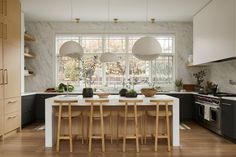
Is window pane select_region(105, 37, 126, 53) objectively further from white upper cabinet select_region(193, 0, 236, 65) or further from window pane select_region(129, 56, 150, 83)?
white upper cabinet select_region(193, 0, 236, 65)

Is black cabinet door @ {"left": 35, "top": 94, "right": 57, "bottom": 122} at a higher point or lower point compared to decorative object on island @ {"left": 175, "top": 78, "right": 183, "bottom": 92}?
lower

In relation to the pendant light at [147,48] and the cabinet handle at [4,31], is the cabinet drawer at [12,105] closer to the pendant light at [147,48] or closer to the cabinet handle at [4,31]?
the cabinet handle at [4,31]

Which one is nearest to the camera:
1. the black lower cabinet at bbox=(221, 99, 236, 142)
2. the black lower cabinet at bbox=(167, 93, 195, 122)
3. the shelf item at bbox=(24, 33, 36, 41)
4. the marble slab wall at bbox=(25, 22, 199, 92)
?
the black lower cabinet at bbox=(221, 99, 236, 142)

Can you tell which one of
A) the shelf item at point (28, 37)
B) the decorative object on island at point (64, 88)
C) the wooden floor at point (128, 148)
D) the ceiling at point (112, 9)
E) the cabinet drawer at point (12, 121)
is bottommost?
the wooden floor at point (128, 148)

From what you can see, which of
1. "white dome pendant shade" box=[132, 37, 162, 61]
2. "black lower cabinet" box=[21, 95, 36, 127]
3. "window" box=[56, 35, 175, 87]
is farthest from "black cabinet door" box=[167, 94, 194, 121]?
"black lower cabinet" box=[21, 95, 36, 127]

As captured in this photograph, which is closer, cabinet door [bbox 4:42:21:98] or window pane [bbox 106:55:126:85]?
cabinet door [bbox 4:42:21:98]

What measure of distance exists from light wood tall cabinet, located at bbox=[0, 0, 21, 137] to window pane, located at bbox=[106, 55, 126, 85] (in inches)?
113

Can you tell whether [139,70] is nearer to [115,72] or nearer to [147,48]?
[115,72]

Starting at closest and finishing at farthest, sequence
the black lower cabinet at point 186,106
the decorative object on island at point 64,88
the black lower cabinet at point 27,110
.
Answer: the black lower cabinet at point 27,110 < the black lower cabinet at point 186,106 < the decorative object on island at point 64,88

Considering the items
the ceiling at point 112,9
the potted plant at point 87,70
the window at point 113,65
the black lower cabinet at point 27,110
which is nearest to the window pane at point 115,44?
the window at point 113,65

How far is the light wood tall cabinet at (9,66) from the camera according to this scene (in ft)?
18.4

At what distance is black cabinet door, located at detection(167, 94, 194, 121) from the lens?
7832mm

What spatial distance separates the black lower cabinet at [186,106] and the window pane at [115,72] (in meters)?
1.65

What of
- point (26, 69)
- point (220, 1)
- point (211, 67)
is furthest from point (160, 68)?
point (26, 69)
